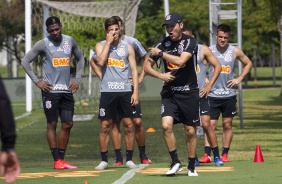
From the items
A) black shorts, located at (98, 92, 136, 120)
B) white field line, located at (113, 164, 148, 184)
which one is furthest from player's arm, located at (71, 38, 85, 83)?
white field line, located at (113, 164, 148, 184)

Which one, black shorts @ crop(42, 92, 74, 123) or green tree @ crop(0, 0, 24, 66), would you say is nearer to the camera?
black shorts @ crop(42, 92, 74, 123)

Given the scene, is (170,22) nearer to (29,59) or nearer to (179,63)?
(179,63)

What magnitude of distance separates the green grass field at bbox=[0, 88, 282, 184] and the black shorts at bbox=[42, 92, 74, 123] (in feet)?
2.49

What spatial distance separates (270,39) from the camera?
2584 inches

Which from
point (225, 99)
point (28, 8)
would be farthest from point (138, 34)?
point (225, 99)

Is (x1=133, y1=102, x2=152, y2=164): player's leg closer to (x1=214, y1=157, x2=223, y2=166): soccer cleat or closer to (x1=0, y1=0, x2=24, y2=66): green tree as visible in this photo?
(x1=214, y1=157, x2=223, y2=166): soccer cleat

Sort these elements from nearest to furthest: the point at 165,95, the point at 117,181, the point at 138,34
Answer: the point at 117,181, the point at 165,95, the point at 138,34

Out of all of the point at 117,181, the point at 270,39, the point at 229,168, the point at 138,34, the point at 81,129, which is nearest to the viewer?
the point at 117,181

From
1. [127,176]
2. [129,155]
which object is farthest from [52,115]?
[127,176]

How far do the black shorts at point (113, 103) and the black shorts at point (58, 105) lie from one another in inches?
20.4

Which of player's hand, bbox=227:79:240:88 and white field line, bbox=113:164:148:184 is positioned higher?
player's hand, bbox=227:79:240:88

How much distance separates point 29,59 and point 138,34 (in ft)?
147

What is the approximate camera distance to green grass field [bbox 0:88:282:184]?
12.0 meters

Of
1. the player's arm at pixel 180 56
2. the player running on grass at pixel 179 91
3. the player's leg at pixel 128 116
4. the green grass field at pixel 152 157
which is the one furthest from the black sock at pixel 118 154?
the player's arm at pixel 180 56
